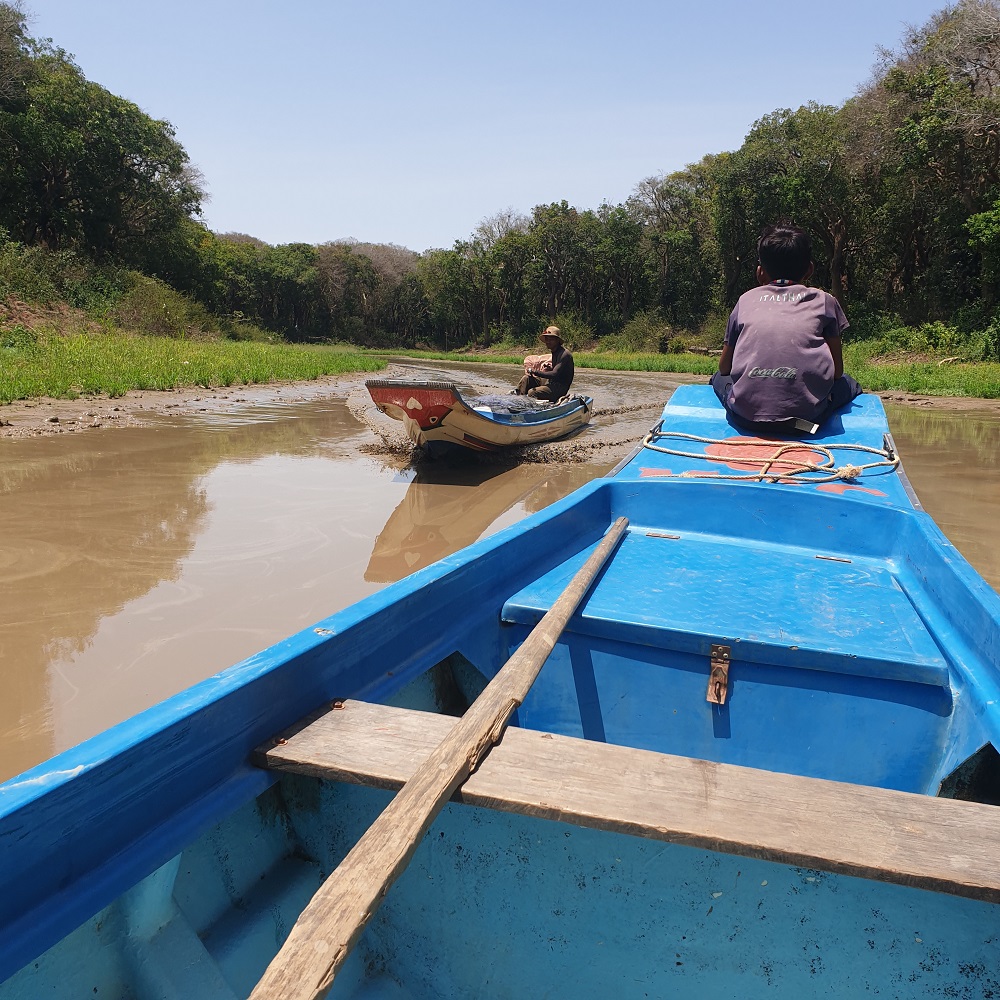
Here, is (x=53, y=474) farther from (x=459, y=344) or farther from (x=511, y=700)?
(x=459, y=344)

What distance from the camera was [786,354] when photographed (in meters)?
3.76

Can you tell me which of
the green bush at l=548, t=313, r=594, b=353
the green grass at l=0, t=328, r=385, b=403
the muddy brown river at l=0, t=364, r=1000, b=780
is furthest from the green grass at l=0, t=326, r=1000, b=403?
the green bush at l=548, t=313, r=594, b=353

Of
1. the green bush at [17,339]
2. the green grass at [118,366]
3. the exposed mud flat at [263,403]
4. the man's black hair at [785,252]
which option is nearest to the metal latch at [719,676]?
the man's black hair at [785,252]

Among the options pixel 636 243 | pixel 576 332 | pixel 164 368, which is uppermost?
pixel 636 243

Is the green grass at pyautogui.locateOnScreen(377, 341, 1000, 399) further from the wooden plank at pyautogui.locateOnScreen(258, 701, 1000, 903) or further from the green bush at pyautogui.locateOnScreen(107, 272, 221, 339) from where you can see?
the wooden plank at pyautogui.locateOnScreen(258, 701, 1000, 903)

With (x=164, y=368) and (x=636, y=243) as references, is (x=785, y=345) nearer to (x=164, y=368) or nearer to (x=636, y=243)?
(x=164, y=368)

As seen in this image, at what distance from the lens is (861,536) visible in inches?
108

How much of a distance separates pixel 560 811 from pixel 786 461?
269cm

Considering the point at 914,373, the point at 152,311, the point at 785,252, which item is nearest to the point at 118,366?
the point at 152,311

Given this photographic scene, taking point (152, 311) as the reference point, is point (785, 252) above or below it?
below

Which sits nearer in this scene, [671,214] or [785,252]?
[785,252]

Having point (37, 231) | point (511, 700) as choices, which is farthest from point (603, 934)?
point (37, 231)

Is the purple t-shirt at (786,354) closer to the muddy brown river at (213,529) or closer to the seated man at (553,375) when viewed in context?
the muddy brown river at (213,529)

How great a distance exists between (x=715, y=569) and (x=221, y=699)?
1876mm
